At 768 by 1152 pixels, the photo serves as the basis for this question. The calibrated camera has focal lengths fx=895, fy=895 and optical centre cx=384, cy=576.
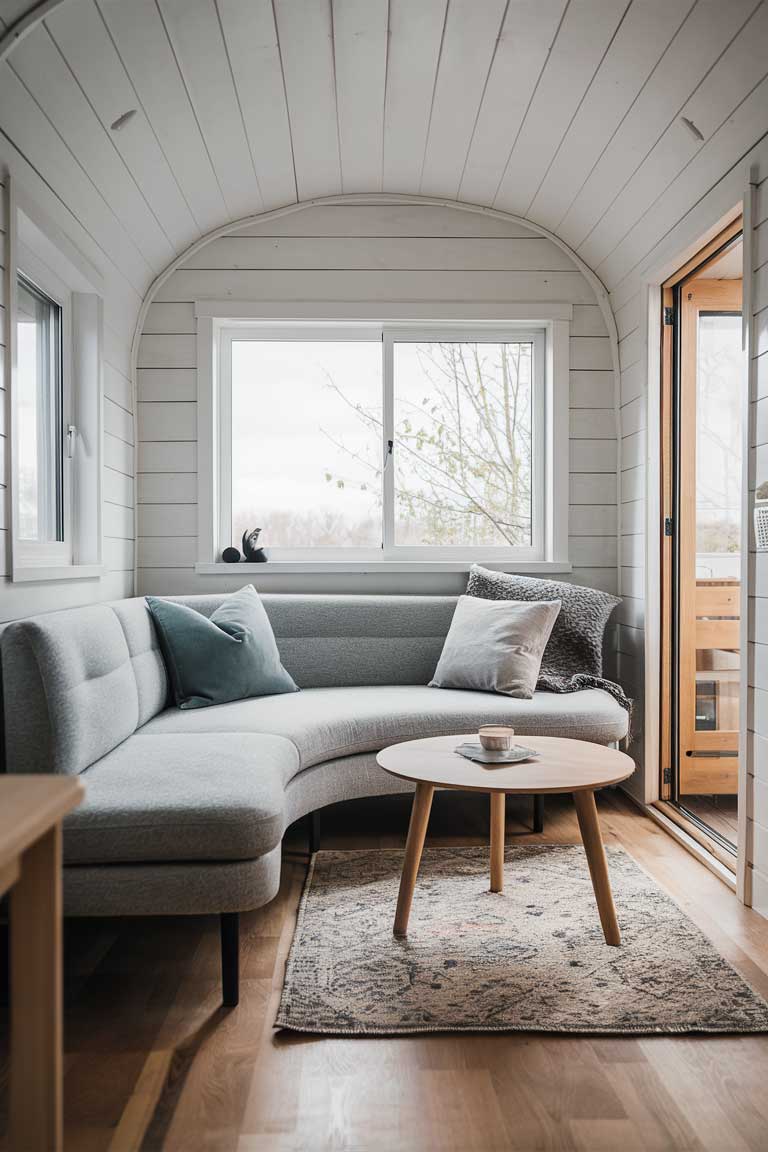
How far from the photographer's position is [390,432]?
4.08 metres

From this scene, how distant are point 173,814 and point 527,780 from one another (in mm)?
824

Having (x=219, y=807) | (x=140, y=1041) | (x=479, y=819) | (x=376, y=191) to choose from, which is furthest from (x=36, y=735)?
(x=376, y=191)

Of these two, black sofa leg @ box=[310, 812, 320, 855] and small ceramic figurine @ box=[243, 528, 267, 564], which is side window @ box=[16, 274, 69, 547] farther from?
black sofa leg @ box=[310, 812, 320, 855]

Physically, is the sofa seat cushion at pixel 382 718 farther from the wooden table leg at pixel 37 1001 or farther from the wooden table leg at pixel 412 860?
the wooden table leg at pixel 37 1001

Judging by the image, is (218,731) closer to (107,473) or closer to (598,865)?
(598,865)

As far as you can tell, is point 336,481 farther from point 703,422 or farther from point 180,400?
point 703,422

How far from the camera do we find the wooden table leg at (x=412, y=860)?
7.55 feet

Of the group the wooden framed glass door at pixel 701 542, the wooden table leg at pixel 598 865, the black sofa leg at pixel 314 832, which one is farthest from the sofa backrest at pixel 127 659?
the wooden table leg at pixel 598 865

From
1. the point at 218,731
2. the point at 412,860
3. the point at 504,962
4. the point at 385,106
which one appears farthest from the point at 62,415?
the point at 504,962

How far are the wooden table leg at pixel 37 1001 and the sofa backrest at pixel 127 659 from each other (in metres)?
1.12

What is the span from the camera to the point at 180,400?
12.8 ft

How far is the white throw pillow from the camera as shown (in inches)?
131

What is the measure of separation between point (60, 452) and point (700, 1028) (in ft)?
8.82

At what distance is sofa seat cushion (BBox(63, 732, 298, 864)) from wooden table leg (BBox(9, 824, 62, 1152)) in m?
0.92
